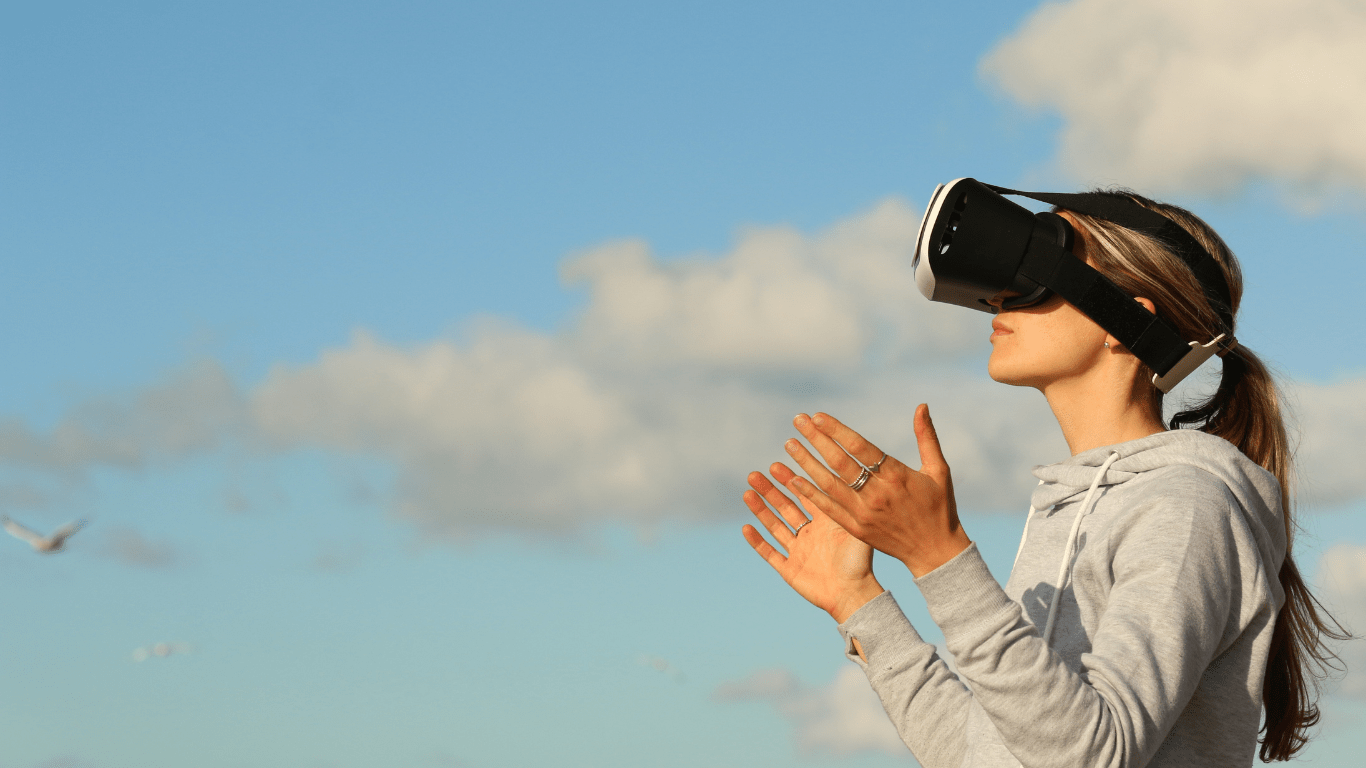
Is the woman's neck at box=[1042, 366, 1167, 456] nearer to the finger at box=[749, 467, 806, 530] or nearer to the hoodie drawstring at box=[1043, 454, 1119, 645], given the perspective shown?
the hoodie drawstring at box=[1043, 454, 1119, 645]

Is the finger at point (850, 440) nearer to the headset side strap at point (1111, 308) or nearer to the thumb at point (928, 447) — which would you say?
the thumb at point (928, 447)

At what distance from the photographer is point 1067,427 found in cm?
411

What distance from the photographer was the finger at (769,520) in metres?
4.48

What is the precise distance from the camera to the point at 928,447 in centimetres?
312

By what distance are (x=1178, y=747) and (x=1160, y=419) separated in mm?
1178

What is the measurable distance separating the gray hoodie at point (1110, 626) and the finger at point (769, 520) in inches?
15.3

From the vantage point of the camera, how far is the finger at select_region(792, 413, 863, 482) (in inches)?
118

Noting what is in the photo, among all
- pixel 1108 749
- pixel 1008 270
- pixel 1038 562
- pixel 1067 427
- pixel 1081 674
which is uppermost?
pixel 1008 270

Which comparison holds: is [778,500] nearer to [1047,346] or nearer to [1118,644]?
[1047,346]

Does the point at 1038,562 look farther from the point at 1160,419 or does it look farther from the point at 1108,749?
the point at 1108,749

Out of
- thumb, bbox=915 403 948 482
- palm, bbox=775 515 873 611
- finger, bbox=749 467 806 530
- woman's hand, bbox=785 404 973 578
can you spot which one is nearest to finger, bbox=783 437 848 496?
woman's hand, bbox=785 404 973 578

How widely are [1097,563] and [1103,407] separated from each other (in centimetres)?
71

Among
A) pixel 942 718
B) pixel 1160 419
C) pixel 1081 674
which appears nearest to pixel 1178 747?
pixel 1081 674

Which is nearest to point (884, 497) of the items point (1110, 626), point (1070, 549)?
point (1110, 626)
